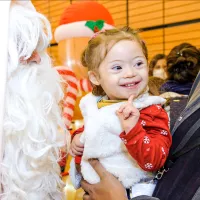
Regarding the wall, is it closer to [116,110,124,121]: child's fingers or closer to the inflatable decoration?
the inflatable decoration

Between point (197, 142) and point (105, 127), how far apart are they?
0.29 metres

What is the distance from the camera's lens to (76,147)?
1198 millimetres

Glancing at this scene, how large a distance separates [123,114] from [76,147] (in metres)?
0.31

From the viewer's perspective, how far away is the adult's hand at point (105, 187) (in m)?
1.03

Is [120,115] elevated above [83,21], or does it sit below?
below

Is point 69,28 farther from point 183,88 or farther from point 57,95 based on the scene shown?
point 57,95

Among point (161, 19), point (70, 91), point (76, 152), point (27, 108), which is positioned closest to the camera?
point (27, 108)

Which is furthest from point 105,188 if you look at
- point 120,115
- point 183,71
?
point 183,71

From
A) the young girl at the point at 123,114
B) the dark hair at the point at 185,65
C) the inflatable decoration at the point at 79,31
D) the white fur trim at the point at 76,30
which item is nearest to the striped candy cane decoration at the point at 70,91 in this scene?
the inflatable decoration at the point at 79,31

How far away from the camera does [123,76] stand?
1035 mm

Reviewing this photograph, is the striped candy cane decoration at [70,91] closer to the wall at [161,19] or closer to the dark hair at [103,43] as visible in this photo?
the dark hair at [103,43]

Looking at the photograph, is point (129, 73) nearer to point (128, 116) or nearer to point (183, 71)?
point (128, 116)

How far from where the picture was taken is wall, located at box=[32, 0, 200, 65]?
12.3ft

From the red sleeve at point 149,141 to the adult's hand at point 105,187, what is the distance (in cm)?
13
